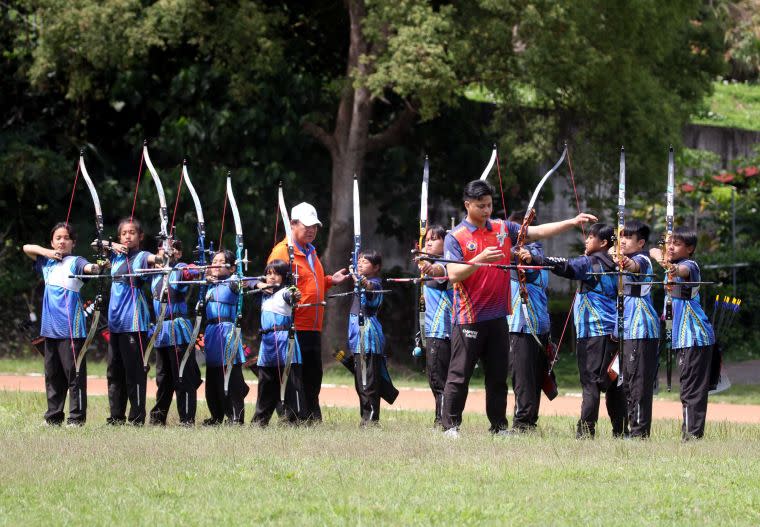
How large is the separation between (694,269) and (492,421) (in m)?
2.01

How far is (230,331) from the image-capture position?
42.9ft

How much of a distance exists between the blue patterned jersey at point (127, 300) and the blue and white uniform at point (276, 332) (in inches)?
42.6

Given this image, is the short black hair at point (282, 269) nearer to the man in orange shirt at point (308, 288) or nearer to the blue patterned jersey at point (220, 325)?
the man in orange shirt at point (308, 288)

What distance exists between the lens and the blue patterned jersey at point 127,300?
12156 millimetres

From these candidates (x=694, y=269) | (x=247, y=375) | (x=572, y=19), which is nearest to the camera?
(x=694, y=269)

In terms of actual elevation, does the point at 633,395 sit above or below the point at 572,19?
below

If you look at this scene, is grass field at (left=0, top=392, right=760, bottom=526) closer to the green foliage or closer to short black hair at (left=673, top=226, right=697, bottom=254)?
short black hair at (left=673, top=226, right=697, bottom=254)

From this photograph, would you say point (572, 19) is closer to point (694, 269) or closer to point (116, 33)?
point (116, 33)

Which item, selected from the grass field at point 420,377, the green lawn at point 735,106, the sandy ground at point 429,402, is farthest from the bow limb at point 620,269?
the green lawn at point 735,106

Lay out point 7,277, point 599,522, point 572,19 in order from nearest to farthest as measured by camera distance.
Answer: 1. point 599,522
2. point 572,19
3. point 7,277

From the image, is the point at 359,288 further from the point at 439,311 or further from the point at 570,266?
the point at 570,266

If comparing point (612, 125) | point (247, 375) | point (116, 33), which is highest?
point (116, 33)

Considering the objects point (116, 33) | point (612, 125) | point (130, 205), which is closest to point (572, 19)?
point (612, 125)

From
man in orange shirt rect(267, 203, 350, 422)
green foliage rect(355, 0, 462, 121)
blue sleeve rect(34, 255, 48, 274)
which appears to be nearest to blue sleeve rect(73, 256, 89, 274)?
blue sleeve rect(34, 255, 48, 274)
